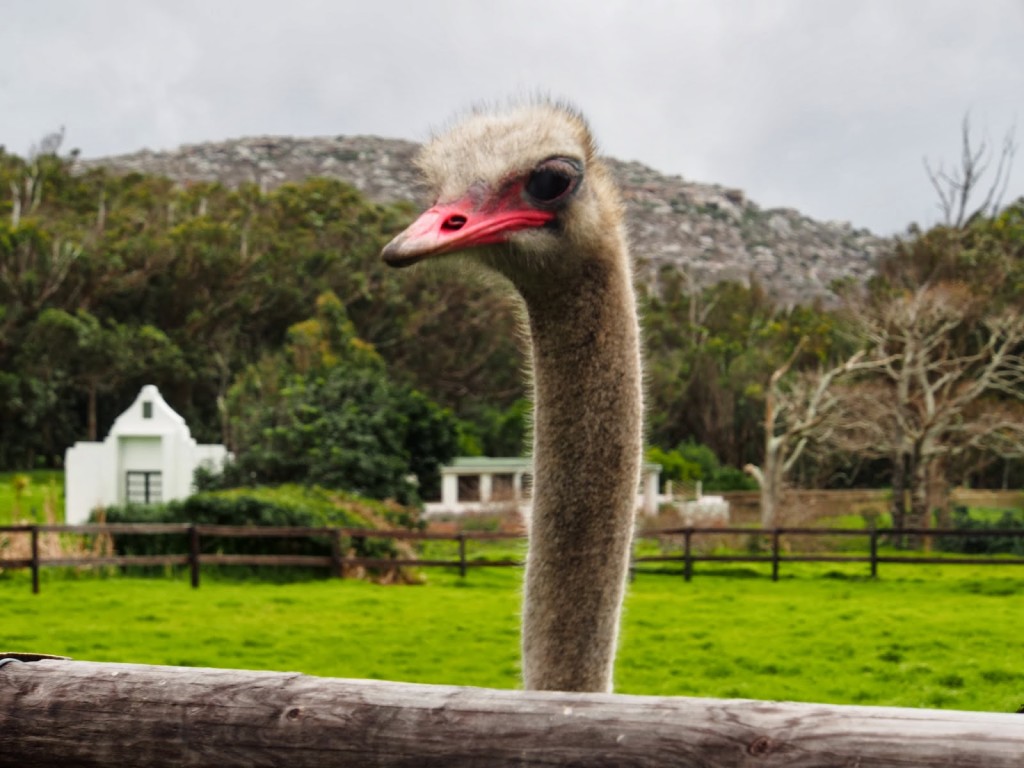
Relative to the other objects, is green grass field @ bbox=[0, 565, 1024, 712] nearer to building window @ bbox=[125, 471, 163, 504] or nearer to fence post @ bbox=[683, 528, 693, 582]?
fence post @ bbox=[683, 528, 693, 582]

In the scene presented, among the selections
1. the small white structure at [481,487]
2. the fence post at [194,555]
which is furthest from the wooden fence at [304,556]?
the small white structure at [481,487]

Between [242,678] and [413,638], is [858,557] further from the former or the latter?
[242,678]

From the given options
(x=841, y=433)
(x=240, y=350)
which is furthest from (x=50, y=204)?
(x=841, y=433)

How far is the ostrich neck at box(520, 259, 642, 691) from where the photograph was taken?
189 centimetres

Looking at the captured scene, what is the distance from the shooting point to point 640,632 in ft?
35.8

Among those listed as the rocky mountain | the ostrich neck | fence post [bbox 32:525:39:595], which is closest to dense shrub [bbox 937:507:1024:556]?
fence post [bbox 32:525:39:595]

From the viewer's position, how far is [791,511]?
23.2 metres

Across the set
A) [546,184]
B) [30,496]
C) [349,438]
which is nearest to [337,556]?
[349,438]

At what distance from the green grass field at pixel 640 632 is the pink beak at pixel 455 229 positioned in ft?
16.2

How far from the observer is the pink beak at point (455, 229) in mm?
1429

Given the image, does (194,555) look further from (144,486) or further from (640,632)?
(144,486)

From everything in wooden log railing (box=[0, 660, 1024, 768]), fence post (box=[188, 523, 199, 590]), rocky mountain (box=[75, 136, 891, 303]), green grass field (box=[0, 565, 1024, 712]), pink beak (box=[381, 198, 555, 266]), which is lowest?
green grass field (box=[0, 565, 1024, 712])

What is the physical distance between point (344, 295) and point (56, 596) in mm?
23656

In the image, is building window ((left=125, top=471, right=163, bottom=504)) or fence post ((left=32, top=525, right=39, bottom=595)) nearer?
fence post ((left=32, top=525, right=39, bottom=595))
